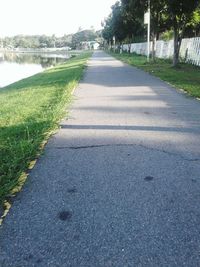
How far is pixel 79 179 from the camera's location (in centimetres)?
446

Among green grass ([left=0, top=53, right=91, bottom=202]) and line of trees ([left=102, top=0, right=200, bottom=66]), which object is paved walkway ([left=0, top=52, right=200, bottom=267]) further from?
line of trees ([left=102, top=0, right=200, bottom=66])

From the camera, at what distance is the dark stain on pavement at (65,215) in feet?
11.5

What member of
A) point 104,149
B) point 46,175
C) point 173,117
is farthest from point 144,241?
point 173,117

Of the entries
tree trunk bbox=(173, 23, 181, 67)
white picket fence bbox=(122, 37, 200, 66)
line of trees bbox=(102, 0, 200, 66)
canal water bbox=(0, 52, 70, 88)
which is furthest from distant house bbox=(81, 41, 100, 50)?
tree trunk bbox=(173, 23, 181, 67)

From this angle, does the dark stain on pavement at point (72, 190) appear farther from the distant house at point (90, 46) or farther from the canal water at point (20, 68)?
the distant house at point (90, 46)

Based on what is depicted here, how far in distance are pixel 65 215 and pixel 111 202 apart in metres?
0.54

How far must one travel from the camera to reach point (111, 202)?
3826 millimetres

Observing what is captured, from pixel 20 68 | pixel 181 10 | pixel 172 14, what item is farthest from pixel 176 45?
pixel 20 68

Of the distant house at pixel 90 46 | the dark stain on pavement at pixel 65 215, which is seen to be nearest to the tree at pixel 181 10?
the dark stain on pavement at pixel 65 215

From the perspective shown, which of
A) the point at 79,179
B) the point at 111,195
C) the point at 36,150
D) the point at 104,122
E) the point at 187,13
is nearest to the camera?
the point at 111,195

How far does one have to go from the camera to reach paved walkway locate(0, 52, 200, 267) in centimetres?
295

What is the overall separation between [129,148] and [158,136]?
904mm

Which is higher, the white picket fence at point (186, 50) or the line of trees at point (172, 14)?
the line of trees at point (172, 14)

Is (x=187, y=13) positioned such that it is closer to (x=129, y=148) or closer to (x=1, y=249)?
(x=129, y=148)
